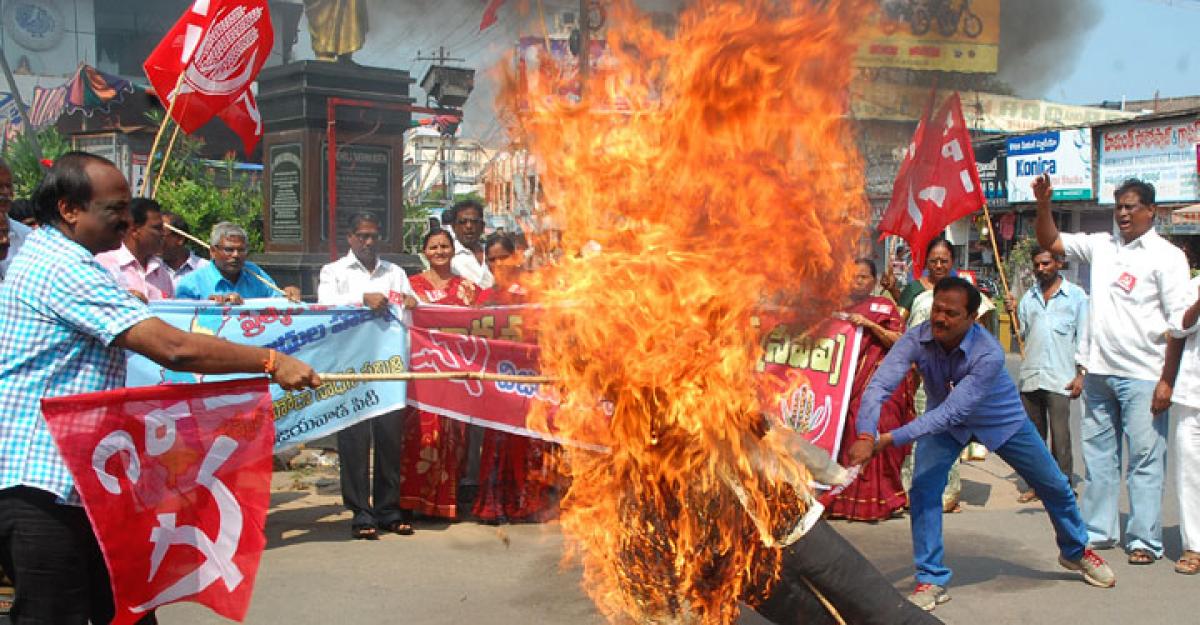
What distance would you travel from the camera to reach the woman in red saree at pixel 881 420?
6.54 meters

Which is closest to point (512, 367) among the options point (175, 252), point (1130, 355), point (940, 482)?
point (175, 252)

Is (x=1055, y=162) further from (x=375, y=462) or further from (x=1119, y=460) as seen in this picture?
(x=375, y=462)

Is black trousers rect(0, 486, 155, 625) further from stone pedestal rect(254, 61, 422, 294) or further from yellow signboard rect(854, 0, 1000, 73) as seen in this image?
stone pedestal rect(254, 61, 422, 294)

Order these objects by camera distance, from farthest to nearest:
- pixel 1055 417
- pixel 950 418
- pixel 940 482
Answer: pixel 1055 417 < pixel 940 482 < pixel 950 418

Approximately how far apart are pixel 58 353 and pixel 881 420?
515 centimetres

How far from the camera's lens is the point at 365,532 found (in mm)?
5918

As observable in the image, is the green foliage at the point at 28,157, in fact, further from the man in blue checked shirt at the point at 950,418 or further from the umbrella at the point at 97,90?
the man in blue checked shirt at the point at 950,418

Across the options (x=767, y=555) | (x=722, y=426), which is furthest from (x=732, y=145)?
(x=767, y=555)

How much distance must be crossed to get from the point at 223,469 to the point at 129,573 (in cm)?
46

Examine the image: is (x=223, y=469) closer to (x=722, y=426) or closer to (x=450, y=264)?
(x=722, y=426)

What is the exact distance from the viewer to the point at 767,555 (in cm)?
361

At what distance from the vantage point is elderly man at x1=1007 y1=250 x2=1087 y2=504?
7070 millimetres

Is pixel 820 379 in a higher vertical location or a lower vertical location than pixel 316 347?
lower

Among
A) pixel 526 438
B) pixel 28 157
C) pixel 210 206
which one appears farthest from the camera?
pixel 28 157
